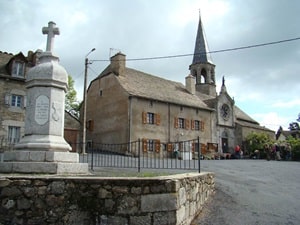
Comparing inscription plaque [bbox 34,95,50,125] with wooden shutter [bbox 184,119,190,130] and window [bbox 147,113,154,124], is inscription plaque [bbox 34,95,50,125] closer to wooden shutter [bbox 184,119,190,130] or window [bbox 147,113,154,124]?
window [bbox 147,113,154,124]

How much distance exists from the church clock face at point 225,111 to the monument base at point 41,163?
3557cm

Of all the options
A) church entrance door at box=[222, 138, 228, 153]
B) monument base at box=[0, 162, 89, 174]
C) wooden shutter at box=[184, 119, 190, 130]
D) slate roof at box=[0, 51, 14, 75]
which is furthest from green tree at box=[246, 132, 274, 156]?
monument base at box=[0, 162, 89, 174]

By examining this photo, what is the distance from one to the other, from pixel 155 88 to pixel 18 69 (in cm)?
1484

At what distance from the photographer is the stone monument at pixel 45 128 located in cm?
695

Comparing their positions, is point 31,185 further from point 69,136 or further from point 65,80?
point 69,136

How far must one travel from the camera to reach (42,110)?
7633 millimetres

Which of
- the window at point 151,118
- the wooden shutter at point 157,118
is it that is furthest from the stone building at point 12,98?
the wooden shutter at point 157,118

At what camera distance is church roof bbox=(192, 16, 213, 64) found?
4797 cm

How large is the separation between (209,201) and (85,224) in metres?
4.27

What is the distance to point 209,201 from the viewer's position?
334 inches

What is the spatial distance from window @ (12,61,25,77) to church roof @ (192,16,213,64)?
27616mm

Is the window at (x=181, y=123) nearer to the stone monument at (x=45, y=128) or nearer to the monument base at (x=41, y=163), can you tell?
the stone monument at (x=45, y=128)

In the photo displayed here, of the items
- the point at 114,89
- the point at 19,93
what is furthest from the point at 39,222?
the point at 114,89

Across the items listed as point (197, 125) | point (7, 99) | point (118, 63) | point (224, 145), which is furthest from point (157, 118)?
point (7, 99)
